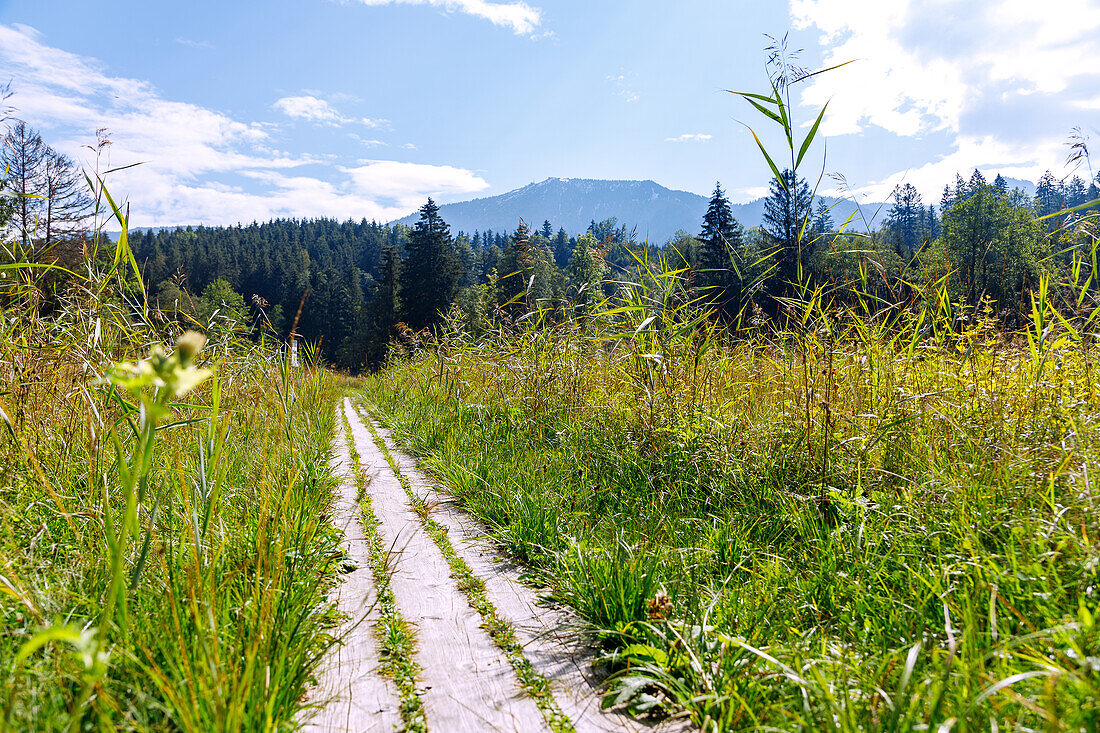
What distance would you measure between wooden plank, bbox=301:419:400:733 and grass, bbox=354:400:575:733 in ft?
1.35

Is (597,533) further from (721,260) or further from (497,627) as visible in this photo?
(721,260)

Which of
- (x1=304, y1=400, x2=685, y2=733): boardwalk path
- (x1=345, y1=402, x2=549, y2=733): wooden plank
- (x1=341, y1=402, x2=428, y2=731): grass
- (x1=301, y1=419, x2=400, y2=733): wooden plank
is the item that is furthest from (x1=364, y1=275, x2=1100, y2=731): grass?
(x1=301, y1=419, x2=400, y2=733): wooden plank

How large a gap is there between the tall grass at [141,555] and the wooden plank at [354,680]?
7 cm

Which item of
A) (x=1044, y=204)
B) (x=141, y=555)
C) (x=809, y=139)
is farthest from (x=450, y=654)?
(x=1044, y=204)

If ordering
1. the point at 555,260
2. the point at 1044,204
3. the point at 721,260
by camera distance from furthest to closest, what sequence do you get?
the point at 721,260
the point at 555,260
the point at 1044,204

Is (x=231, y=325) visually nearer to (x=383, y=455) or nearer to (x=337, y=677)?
(x=383, y=455)

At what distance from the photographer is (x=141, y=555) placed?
52.9 inches

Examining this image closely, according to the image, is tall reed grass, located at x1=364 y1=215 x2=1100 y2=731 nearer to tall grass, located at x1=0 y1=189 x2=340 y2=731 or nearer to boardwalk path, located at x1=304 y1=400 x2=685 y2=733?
boardwalk path, located at x1=304 y1=400 x2=685 y2=733

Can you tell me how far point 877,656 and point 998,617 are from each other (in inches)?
18.2

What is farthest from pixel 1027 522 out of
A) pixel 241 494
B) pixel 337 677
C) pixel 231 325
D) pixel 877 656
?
pixel 231 325

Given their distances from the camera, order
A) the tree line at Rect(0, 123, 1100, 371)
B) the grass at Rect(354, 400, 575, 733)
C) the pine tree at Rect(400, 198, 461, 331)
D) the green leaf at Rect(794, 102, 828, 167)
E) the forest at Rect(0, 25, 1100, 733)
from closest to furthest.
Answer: the forest at Rect(0, 25, 1100, 733) → the grass at Rect(354, 400, 575, 733) → the green leaf at Rect(794, 102, 828, 167) → the tree line at Rect(0, 123, 1100, 371) → the pine tree at Rect(400, 198, 461, 331)

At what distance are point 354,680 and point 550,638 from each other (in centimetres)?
72

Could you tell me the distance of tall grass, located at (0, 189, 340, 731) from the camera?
122 cm

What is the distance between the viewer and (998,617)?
5.70ft
